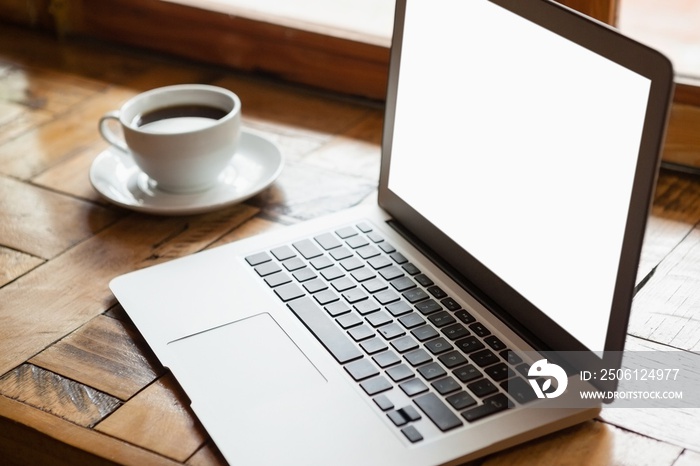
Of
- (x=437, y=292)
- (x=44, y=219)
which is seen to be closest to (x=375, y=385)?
(x=437, y=292)

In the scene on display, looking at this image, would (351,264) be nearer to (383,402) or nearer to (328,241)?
(328,241)

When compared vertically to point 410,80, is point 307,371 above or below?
below

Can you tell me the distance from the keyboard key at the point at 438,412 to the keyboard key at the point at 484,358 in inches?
1.9

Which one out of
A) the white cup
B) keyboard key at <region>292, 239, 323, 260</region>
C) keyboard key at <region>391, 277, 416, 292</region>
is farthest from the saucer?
keyboard key at <region>391, 277, 416, 292</region>

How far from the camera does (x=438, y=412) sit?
57 cm

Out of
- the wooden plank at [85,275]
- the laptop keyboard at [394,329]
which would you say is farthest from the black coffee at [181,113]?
the laptop keyboard at [394,329]

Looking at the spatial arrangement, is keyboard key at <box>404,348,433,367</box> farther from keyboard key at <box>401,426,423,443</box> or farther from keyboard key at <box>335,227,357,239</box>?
keyboard key at <box>335,227,357,239</box>

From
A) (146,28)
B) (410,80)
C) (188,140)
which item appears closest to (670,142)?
(410,80)

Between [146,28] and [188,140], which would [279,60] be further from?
[188,140]

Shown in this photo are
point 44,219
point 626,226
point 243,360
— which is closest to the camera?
point 626,226

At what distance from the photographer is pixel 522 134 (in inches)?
24.1

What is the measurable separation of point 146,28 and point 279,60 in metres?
0.23

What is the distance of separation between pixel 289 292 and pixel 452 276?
137mm

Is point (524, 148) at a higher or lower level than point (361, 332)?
higher
